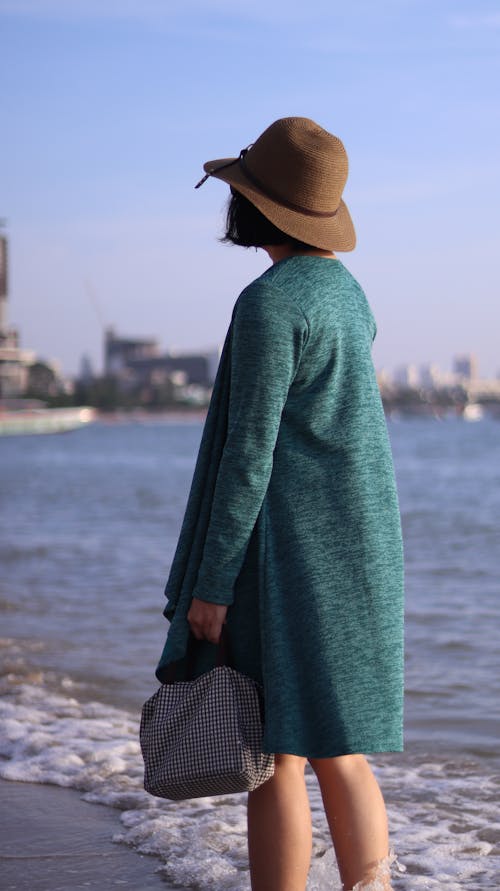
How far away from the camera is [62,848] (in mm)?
2955

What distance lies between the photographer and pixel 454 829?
11.2 ft

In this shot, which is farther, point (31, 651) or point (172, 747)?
point (31, 651)

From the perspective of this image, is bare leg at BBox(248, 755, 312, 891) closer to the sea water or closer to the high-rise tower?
the sea water

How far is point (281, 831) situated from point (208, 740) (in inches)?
9.8

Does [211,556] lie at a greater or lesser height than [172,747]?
greater

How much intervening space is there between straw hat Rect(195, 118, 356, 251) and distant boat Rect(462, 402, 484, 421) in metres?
161

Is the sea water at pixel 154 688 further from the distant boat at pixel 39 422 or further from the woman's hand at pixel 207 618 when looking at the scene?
the distant boat at pixel 39 422

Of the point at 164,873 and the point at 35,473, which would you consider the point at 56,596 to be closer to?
the point at 164,873

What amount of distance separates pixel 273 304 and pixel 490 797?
242cm

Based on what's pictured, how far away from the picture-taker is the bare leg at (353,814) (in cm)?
205

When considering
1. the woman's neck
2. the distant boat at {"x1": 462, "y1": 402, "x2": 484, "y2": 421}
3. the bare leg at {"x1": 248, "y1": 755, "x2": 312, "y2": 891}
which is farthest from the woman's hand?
the distant boat at {"x1": 462, "y1": 402, "x2": 484, "y2": 421}

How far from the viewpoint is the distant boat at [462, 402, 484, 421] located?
6388 inches

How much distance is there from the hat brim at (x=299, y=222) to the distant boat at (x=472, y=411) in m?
161

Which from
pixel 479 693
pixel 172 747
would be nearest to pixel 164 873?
pixel 172 747
